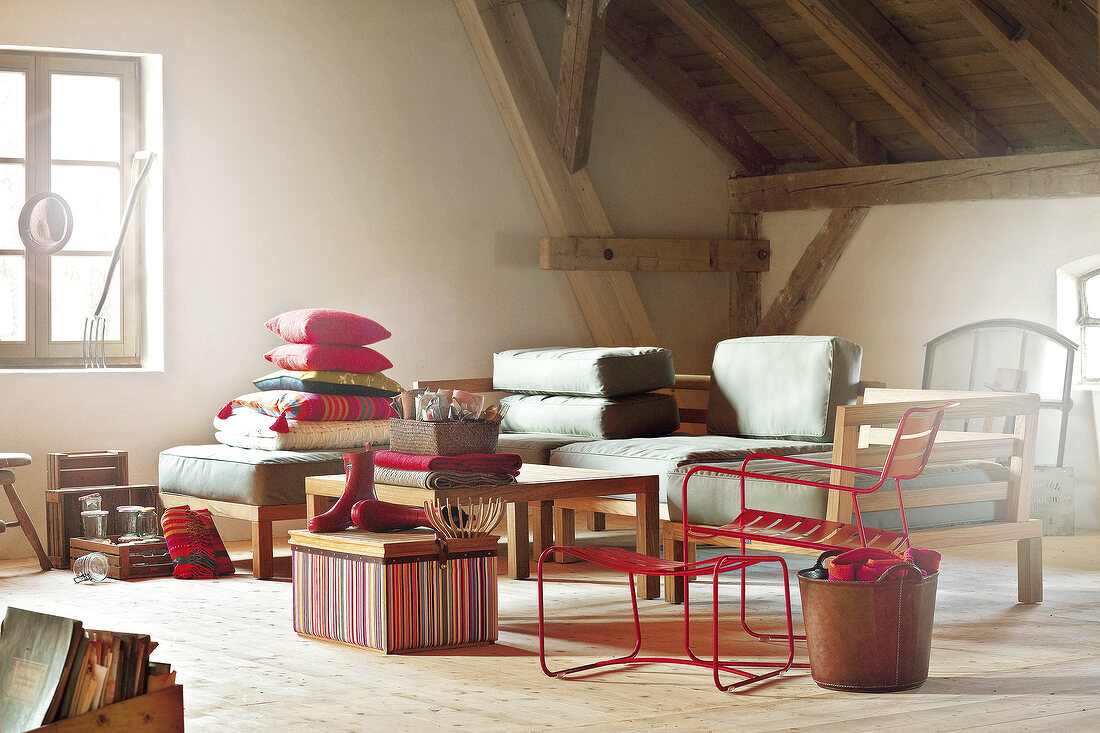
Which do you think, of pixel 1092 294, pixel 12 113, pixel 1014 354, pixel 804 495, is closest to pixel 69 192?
pixel 12 113

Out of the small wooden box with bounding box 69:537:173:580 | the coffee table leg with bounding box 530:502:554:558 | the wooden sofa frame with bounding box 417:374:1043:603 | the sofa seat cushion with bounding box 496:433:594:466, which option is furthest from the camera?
the sofa seat cushion with bounding box 496:433:594:466

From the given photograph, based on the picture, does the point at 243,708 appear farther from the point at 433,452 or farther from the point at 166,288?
the point at 166,288

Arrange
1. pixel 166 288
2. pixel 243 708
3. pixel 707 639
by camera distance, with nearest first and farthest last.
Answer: pixel 243 708
pixel 707 639
pixel 166 288

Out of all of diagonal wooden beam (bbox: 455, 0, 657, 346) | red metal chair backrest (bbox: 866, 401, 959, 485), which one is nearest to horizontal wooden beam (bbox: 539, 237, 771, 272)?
diagonal wooden beam (bbox: 455, 0, 657, 346)

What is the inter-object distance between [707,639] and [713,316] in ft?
13.5

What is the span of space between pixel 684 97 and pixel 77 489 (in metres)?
3.90

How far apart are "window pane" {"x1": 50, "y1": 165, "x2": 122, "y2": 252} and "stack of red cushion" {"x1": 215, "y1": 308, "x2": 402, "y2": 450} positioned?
104cm

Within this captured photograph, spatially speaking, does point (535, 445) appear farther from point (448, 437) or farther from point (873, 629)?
point (873, 629)

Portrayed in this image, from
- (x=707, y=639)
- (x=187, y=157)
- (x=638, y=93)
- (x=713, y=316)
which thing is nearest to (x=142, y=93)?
(x=187, y=157)

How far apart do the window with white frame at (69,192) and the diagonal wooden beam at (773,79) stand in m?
2.71

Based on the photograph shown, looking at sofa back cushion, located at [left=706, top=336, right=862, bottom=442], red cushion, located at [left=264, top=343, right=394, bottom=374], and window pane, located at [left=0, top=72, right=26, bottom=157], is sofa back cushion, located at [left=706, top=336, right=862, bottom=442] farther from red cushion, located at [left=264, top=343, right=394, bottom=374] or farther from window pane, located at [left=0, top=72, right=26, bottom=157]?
window pane, located at [left=0, top=72, right=26, bottom=157]

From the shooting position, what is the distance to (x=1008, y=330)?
666cm

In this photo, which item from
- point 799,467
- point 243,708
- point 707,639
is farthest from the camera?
point 799,467

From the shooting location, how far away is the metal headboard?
635cm
